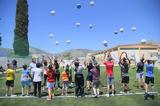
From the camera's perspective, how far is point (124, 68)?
68.3 feet

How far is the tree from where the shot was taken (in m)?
62.8

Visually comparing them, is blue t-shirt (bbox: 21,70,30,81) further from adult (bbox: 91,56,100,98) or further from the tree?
the tree

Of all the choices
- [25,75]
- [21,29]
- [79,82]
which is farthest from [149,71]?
[21,29]

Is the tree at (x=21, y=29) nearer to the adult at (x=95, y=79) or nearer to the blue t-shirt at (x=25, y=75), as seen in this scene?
the blue t-shirt at (x=25, y=75)

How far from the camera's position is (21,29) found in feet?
208

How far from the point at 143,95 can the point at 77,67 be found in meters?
3.75

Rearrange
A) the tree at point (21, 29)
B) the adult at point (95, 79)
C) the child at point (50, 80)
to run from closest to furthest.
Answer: the child at point (50, 80)
the adult at point (95, 79)
the tree at point (21, 29)

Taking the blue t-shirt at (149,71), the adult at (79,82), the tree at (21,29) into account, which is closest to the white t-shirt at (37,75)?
the adult at (79,82)

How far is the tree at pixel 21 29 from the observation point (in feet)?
206

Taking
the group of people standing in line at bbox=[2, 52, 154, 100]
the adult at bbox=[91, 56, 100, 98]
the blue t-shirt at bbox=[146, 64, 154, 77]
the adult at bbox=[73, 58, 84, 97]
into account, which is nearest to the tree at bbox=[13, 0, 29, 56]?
the group of people standing in line at bbox=[2, 52, 154, 100]

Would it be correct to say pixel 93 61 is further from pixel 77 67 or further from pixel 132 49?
pixel 132 49

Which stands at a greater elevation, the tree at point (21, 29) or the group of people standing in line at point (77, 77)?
→ the tree at point (21, 29)

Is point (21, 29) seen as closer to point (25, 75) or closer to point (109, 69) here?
point (25, 75)

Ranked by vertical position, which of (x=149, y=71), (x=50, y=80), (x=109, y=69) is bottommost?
(x=50, y=80)
